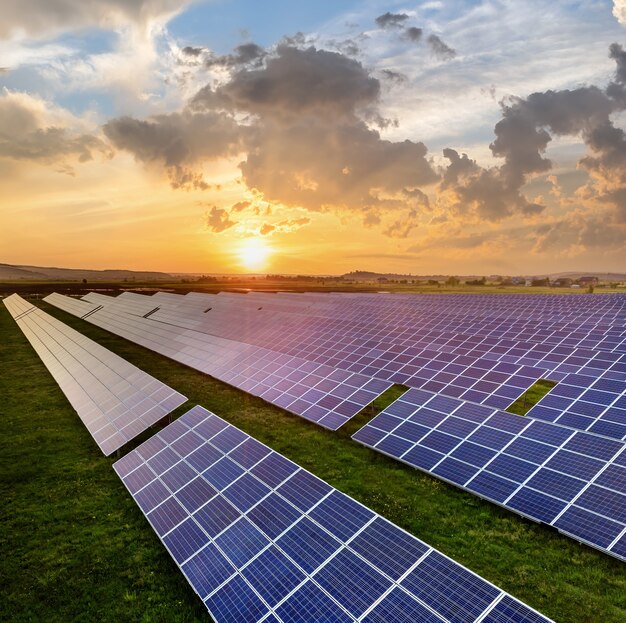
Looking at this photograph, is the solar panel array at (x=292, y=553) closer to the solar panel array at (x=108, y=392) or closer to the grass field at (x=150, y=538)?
the grass field at (x=150, y=538)

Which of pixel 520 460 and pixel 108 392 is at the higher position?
pixel 108 392

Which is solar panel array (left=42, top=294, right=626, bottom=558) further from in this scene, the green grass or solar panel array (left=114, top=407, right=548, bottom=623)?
solar panel array (left=114, top=407, right=548, bottom=623)

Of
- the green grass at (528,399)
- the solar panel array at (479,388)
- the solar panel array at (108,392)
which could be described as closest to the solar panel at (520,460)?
the solar panel array at (479,388)

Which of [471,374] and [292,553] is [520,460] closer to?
[292,553]

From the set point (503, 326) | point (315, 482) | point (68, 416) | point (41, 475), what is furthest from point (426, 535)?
point (503, 326)

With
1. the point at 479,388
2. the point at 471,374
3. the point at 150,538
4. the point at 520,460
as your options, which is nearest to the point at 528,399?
the point at 471,374

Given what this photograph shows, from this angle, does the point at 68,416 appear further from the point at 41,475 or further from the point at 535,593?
the point at 535,593
